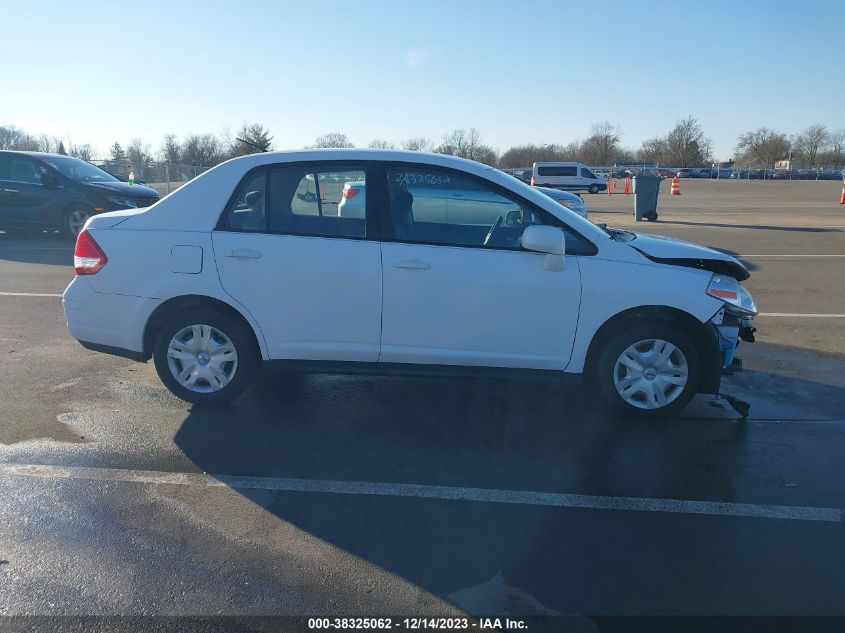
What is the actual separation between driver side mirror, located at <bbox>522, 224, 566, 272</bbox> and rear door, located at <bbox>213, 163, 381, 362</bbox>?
1.01m

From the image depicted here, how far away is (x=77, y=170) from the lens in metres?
14.0

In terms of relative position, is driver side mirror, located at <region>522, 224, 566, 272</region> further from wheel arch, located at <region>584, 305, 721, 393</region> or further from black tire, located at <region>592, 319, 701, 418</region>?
black tire, located at <region>592, 319, 701, 418</region>

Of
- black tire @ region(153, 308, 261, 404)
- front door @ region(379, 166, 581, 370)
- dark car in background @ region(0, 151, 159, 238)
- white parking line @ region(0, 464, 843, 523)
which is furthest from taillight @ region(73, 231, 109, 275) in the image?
dark car in background @ region(0, 151, 159, 238)

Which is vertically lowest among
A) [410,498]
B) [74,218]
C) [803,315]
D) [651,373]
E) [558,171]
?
[410,498]

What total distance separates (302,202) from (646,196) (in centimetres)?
1735

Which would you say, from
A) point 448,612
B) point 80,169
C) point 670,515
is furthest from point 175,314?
point 80,169

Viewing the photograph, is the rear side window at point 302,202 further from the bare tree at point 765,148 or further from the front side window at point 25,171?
the bare tree at point 765,148

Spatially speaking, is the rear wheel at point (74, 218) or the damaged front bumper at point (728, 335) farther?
the rear wheel at point (74, 218)

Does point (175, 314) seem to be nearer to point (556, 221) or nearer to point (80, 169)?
point (556, 221)

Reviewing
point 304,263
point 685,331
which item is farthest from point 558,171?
point 304,263

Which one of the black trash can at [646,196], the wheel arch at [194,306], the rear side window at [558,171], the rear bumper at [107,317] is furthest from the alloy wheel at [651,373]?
the rear side window at [558,171]

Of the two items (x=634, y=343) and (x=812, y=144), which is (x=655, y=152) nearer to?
(x=812, y=144)

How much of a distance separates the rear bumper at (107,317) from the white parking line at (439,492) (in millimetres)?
1109

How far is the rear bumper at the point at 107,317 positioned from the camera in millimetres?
5012
